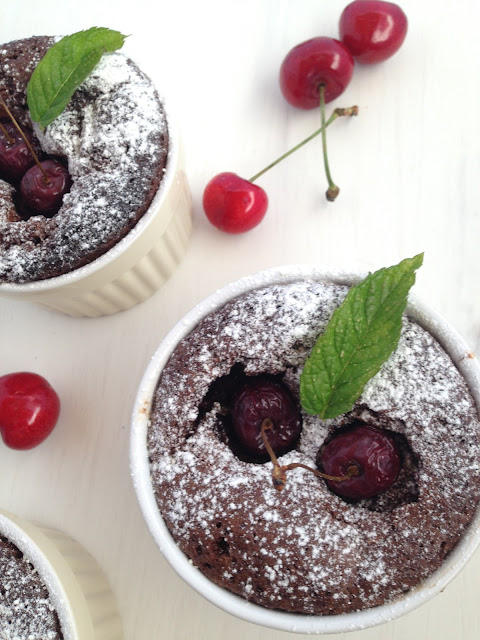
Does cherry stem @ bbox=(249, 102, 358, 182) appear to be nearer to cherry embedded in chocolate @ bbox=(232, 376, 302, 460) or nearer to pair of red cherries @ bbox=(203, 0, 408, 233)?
pair of red cherries @ bbox=(203, 0, 408, 233)

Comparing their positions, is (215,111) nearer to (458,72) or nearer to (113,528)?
(458,72)

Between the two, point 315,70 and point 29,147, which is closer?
point 29,147

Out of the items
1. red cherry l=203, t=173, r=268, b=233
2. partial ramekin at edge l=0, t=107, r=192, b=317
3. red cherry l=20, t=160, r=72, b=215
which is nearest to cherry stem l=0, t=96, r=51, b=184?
red cherry l=20, t=160, r=72, b=215

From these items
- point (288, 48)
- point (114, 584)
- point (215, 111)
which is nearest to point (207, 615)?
point (114, 584)

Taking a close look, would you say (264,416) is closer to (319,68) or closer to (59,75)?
(59,75)

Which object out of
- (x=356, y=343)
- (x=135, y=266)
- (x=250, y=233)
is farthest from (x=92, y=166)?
(x=356, y=343)

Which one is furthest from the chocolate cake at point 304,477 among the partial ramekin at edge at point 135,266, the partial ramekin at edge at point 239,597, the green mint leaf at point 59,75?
the green mint leaf at point 59,75
